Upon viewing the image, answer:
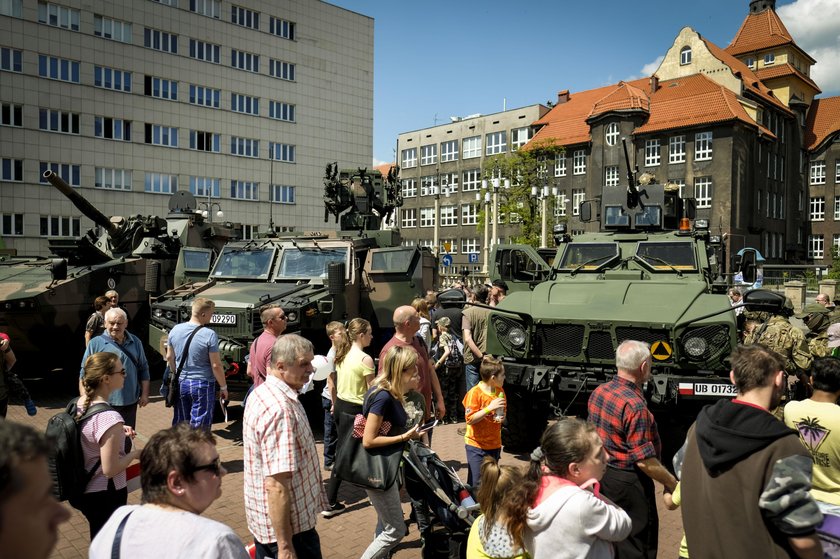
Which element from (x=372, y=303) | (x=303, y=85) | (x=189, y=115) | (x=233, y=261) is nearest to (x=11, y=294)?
(x=233, y=261)

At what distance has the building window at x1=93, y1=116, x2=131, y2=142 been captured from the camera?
36875mm

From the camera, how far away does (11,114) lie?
34.1 metres

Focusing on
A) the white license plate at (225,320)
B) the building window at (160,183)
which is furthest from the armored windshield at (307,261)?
the building window at (160,183)

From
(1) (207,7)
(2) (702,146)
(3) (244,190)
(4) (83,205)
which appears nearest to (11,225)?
(3) (244,190)

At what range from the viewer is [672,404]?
6.09 metres

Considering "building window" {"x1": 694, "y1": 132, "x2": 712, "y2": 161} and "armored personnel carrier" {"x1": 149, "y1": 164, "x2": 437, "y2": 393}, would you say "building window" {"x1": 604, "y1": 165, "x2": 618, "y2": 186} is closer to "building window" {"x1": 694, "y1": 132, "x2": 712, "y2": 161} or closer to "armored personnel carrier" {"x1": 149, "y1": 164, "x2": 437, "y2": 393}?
"building window" {"x1": 694, "y1": 132, "x2": 712, "y2": 161}

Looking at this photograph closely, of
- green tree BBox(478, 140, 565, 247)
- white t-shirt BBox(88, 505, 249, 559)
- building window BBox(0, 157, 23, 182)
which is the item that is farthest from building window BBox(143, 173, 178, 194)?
white t-shirt BBox(88, 505, 249, 559)

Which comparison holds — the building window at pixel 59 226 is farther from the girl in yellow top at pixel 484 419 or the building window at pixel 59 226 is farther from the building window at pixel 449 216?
the girl in yellow top at pixel 484 419

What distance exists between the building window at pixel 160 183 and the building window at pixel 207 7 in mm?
10210

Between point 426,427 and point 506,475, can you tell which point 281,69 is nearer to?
point 426,427

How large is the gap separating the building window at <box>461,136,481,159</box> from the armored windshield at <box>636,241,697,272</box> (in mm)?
49293

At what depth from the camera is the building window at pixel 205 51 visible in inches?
A: 1581

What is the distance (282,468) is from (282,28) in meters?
45.4

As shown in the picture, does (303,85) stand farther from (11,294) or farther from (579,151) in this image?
(11,294)
